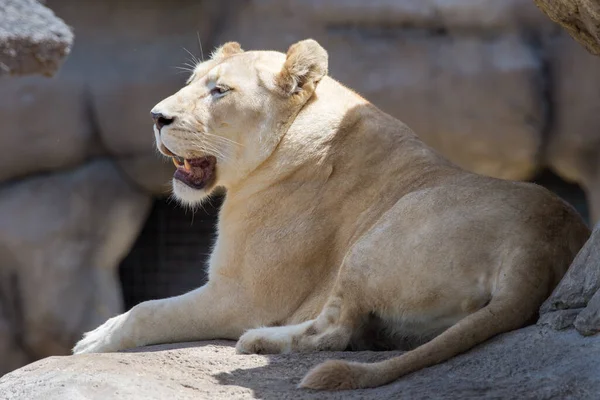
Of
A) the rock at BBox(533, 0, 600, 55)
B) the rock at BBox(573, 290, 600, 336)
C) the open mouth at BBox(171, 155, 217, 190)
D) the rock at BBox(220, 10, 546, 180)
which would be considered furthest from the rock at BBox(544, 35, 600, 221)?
the rock at BBox(573, 290, 600, 336)

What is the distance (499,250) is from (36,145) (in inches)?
211

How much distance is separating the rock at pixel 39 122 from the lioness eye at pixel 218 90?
3.91 metres

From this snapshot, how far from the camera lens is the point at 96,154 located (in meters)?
8.20

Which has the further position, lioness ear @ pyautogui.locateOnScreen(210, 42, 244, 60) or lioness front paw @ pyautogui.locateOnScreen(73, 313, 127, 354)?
lioness ear @ pyautogui.locateOnScreen(210, 42, 244, 60)

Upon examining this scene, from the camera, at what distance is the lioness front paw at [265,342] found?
3.64 m

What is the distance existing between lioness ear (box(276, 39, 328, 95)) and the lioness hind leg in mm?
1076

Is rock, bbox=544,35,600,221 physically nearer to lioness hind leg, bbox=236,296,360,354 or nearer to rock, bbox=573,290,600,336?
lioness hind leg, bbox=236,296,360,354

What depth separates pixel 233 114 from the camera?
14.1ft

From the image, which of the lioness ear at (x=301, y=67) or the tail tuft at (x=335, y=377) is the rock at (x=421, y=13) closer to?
the lioness ear at (x=301, y=67)

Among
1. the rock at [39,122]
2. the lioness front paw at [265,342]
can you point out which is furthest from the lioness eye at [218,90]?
the rock at [39,122]

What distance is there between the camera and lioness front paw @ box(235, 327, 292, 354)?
3637 millimetres

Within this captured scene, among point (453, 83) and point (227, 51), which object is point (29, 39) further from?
point (453, 83)

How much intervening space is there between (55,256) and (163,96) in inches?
58.7

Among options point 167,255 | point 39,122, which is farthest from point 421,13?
point 167,255
